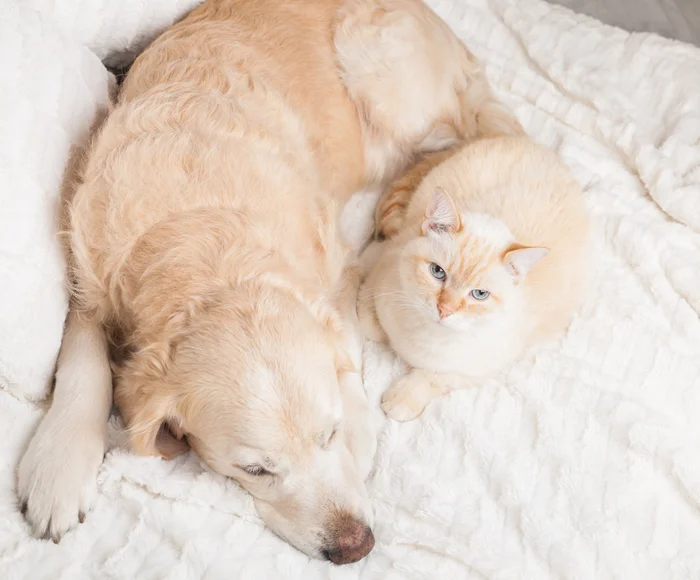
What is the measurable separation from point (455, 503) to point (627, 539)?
0.49m

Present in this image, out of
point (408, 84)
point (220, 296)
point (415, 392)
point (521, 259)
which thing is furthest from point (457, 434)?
point (408, 84)

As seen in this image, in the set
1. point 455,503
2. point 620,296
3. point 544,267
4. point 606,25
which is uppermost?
point 606,25

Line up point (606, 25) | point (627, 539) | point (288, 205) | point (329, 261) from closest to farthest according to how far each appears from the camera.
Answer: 1. point (627, 539)
2. point (288, 205)
3. point (329, 261)
4. point (606, 25)

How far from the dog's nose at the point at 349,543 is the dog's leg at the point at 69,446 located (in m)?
0.67

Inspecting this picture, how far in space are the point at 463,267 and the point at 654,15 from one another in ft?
6.98

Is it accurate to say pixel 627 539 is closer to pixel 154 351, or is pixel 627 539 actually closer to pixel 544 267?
pixel 544 267

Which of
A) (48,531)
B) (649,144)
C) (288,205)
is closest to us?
(48,531)

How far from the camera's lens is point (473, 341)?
80.1 inches

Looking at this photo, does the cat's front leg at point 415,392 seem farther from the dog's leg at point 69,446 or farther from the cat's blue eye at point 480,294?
the dog's leg at point 69,446

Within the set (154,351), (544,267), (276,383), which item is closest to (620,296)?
(544,267)

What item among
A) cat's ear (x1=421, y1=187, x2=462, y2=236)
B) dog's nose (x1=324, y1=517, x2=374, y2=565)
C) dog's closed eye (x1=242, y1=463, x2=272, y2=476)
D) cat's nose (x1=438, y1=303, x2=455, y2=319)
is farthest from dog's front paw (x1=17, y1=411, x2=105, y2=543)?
cat's ear (x1=421, y1=187, x2=462, y2=236)

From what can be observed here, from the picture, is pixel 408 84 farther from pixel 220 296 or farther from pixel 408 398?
pixel 220 296

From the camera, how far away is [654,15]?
3.20 metres

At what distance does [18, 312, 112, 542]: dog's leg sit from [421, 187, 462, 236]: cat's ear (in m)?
1.05
